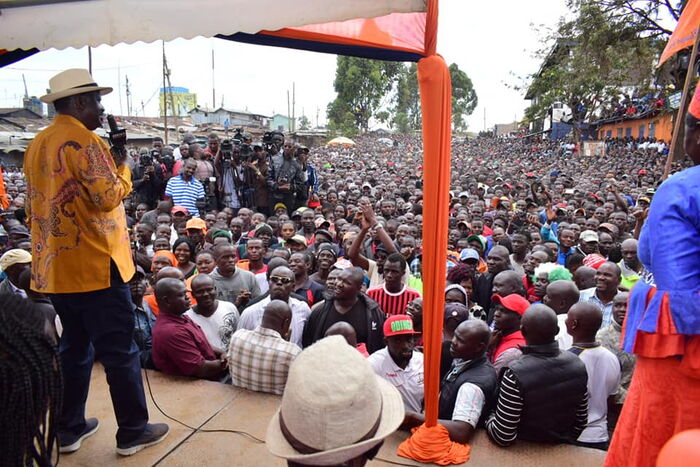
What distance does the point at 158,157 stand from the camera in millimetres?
9734

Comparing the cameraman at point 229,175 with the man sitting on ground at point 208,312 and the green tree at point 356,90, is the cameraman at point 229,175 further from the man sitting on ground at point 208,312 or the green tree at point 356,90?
the green tree at point 356,90

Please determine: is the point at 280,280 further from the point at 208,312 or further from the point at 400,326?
the point at 400,326

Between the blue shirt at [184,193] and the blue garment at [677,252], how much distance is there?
279 inches

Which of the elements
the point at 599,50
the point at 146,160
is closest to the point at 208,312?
the point at 146,160

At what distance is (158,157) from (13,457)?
30.3ft

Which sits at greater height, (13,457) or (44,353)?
(44,353)

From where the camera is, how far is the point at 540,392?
2.49 metres

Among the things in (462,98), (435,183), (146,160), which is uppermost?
(462,98)

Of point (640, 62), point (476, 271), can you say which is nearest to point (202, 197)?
point (476, 271)

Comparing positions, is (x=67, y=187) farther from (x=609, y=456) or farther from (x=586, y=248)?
(x=586, y=248)

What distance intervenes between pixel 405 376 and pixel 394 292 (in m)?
1.51

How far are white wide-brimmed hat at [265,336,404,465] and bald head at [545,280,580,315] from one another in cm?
313

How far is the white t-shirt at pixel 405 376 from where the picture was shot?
297 cm

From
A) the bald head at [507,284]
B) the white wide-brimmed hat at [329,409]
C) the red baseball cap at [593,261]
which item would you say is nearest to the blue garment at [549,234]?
the red baseball cap at [593,261]
